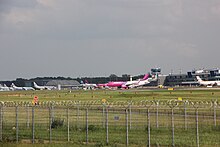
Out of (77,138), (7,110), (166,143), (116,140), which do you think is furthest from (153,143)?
(7,110)

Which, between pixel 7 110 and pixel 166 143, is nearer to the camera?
pixel 166 143

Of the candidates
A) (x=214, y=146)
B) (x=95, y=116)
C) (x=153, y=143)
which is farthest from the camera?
(x=95, y=116)

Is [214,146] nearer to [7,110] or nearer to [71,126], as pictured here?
[71,126]

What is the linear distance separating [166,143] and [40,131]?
10346 millimetres

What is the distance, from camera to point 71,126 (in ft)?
112

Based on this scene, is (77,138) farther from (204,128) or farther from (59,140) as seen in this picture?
(204,128)

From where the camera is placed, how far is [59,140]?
26469 mm

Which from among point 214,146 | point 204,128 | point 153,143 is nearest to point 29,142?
point 153,143

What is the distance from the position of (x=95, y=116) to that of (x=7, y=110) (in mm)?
14435

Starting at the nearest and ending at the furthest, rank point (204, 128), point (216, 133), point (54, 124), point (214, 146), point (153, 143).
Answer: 1. point (214, 146)
2. point (153, 143)
3. point (216, 133)
4. point (204, 128)
5. point (54, 124)

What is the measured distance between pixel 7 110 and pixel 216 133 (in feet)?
98.4

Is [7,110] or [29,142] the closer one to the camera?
[29,142]

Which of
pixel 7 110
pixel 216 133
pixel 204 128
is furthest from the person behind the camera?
pixel 7 110

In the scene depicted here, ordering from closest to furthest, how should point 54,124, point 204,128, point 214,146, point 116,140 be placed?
point 214,146
point 116,140
point 204,128
point 54,124
